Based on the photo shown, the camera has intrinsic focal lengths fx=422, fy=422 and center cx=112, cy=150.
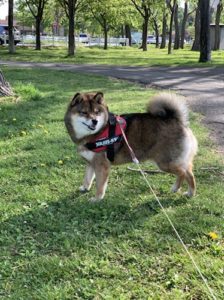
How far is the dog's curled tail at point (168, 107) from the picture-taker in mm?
4660

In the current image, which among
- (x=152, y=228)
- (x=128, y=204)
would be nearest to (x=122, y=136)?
(x=128, y=204)

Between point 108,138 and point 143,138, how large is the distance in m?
0.40

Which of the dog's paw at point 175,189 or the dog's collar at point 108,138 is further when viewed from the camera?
the dog's paw at point 175,189

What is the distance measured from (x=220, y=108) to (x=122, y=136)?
6.12 m

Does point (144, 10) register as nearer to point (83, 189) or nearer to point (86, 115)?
point (83, 189)

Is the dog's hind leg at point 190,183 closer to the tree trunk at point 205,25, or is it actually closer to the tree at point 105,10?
the tree trunk at point 205,25

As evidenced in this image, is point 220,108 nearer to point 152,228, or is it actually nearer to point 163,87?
point 163,87

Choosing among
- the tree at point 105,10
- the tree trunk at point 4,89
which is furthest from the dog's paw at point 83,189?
the tree at point 105,10

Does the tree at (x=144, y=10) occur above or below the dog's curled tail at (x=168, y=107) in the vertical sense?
above

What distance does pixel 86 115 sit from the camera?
14.5 ft

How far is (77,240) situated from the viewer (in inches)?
151

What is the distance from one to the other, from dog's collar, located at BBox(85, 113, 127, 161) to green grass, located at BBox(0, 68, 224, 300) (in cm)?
60

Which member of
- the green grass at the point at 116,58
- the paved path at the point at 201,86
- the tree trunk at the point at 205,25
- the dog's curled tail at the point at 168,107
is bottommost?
the paved path at the point at 201,86

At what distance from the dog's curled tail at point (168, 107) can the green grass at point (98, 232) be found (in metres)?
0.91
